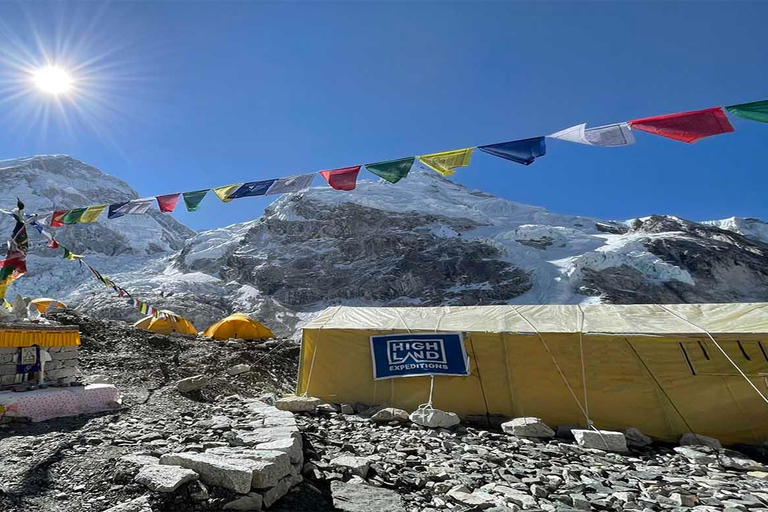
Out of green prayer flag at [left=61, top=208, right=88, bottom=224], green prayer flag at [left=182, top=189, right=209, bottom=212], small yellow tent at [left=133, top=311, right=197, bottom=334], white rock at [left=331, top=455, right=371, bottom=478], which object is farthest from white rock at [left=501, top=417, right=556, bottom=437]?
small yellow tent at [left=133, top=311, right=197, bottom=334]

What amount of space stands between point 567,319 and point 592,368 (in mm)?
1423

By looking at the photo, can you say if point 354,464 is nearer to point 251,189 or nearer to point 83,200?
point 251,189

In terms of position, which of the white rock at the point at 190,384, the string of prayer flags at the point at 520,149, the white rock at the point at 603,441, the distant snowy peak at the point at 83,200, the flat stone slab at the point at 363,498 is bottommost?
the white rock at the point at 603,441

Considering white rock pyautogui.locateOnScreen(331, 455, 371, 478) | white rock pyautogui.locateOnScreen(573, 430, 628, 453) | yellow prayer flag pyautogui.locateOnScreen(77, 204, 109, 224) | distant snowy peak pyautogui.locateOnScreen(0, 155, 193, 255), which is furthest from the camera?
distant snowy peak pyautogui.locateOnScreen(0, 155, 193, 255)

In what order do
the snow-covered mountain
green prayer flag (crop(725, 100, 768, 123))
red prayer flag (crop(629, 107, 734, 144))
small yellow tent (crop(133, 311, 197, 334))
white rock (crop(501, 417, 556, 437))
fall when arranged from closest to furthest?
1. green prayer flag (crop(725, 100, 768, 123))
2. red prayer flag (crop(629, 107, 734, 144))
3. white rock (crop(501, 417, 556, 437))
4. small yellow tent (crop(133, 311, 197, 334))
5. the snow-covered mountain

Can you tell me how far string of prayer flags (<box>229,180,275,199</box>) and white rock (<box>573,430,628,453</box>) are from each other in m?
10.6

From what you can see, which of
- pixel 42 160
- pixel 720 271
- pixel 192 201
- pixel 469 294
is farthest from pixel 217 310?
pixel 42 160

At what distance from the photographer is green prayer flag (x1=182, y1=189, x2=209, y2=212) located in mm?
11891

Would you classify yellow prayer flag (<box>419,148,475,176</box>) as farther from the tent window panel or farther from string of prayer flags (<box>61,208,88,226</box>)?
string of prayer flags (<box>61,208,88,226</box>)

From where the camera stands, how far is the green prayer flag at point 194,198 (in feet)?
39.0

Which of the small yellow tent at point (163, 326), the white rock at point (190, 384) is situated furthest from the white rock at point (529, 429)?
the small yellow tent at point (163, 326)

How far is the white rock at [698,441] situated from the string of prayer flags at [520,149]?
687cm

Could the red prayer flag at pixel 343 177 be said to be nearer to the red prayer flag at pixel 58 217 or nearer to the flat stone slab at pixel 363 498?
the flat stone slab at pixel 363 498

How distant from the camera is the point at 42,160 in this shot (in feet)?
377
